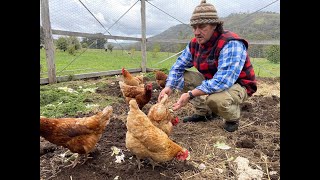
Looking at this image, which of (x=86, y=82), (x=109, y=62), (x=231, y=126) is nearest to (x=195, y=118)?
(x=231, y=126)

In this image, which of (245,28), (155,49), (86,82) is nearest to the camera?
(86,82)

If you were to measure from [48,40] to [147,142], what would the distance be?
5.49 metres

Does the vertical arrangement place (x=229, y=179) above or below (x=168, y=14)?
below

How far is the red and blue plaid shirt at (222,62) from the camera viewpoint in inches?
133

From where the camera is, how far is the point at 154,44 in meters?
11.2

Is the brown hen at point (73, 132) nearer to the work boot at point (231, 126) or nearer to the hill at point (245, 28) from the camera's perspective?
the work boot at point (231, 126)

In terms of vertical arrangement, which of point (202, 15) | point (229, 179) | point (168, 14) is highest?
point (168, 14)

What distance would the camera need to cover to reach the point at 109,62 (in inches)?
440

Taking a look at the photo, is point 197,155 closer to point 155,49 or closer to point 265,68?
point 265,68

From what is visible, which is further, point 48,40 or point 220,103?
point 48,40
